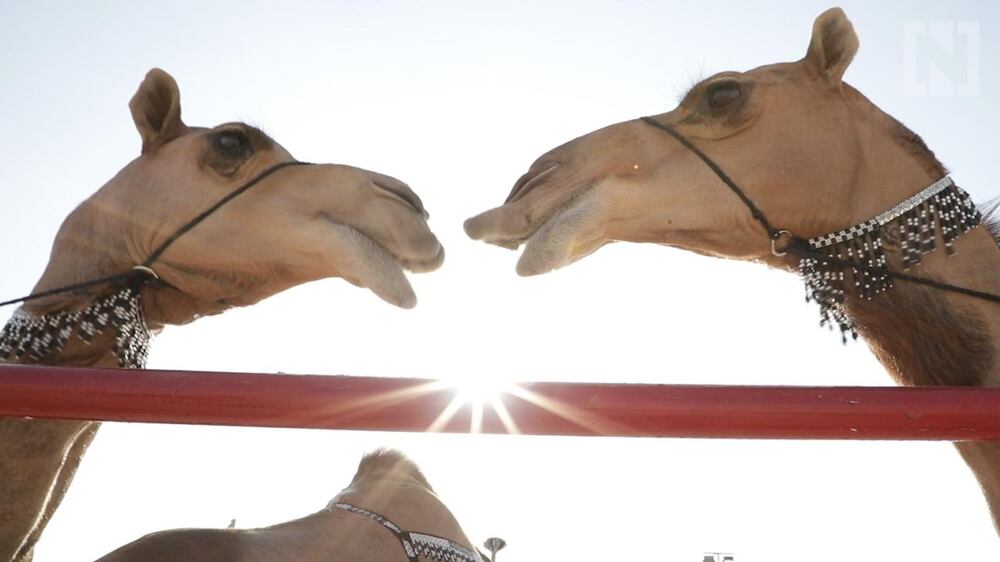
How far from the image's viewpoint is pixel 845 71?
3.32 m

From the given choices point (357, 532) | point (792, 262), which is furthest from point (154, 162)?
point (792, 262)

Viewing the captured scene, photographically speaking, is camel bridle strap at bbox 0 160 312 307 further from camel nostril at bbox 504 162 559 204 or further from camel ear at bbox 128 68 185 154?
camel nostril at bbox 504 162 559 204

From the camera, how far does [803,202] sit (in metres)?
3.12

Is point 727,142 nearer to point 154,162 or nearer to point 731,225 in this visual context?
point 731,225

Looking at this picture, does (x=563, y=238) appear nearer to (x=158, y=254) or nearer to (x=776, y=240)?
(x=776, y=240)

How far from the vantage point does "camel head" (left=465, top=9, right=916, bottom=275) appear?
9.98ft

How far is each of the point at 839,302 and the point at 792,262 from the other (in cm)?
26

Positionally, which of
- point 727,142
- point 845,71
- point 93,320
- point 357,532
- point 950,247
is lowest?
point 357,532

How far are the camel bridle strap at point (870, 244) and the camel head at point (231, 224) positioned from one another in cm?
121

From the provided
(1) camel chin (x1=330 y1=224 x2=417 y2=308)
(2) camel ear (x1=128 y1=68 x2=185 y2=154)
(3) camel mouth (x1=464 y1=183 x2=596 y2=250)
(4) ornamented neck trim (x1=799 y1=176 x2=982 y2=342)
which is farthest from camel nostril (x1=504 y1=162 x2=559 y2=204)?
(2) camel ear (x1=128 y1=68 x2=185 y2=154)

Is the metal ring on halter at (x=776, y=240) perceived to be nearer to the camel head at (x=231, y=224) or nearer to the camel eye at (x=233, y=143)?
the camel head at (x=231, y=224)

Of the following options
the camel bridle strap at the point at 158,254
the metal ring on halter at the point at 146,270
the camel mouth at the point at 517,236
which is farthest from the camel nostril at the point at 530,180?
the metal ring on halter at the point at 146,270

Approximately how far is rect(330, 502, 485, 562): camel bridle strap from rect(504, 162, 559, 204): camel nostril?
1485mm

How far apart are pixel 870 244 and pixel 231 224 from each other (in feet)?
7.30
